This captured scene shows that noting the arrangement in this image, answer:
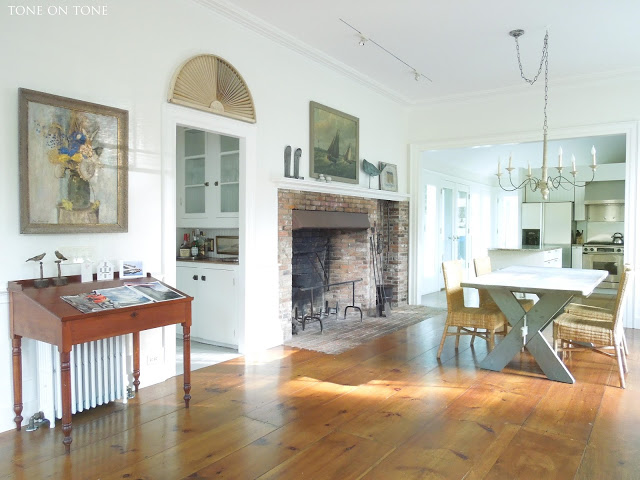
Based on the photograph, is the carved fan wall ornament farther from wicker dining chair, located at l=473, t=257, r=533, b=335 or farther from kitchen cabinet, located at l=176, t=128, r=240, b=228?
wicker dining chair, located at l=473, t=257, r=533, b=335

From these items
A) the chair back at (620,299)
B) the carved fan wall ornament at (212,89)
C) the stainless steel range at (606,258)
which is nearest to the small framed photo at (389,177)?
the carved fan wall ornament at (212,89)

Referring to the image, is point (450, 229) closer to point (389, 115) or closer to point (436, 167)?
point (436, 167)

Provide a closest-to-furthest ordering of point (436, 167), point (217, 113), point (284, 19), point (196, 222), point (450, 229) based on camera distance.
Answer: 1. point (217, 113)
2. point (284, 19)
3. point (196, 222)
4. point (436, 167)
5. point (450, 229)

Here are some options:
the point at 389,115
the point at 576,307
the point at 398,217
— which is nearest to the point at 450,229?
the point at 398,217

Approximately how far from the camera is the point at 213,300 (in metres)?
4.99

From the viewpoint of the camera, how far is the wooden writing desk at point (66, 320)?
2.67 m

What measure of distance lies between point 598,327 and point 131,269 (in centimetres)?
363

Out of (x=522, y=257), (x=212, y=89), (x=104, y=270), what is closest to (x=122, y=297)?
(x=104, y=270)

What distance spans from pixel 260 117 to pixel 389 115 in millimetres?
2871

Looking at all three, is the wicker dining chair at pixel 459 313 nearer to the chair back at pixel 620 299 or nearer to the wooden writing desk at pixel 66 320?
the chair back at pixel 620 299

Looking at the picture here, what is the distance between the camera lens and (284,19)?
4590mm

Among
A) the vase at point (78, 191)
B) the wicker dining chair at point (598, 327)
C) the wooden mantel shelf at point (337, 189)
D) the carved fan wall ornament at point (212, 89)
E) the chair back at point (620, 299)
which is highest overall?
the carved fan wall ornament at point (212, 89)

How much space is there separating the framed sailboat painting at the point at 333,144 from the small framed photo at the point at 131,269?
2387 millimetres

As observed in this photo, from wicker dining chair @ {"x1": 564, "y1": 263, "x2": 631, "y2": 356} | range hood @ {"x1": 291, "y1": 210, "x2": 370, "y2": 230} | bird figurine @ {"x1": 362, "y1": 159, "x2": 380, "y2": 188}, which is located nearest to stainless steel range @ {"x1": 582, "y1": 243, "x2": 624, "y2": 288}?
wicker dining chair @ {"x1": 564, "y1": 263, "x2": 631, "y2": 356}
